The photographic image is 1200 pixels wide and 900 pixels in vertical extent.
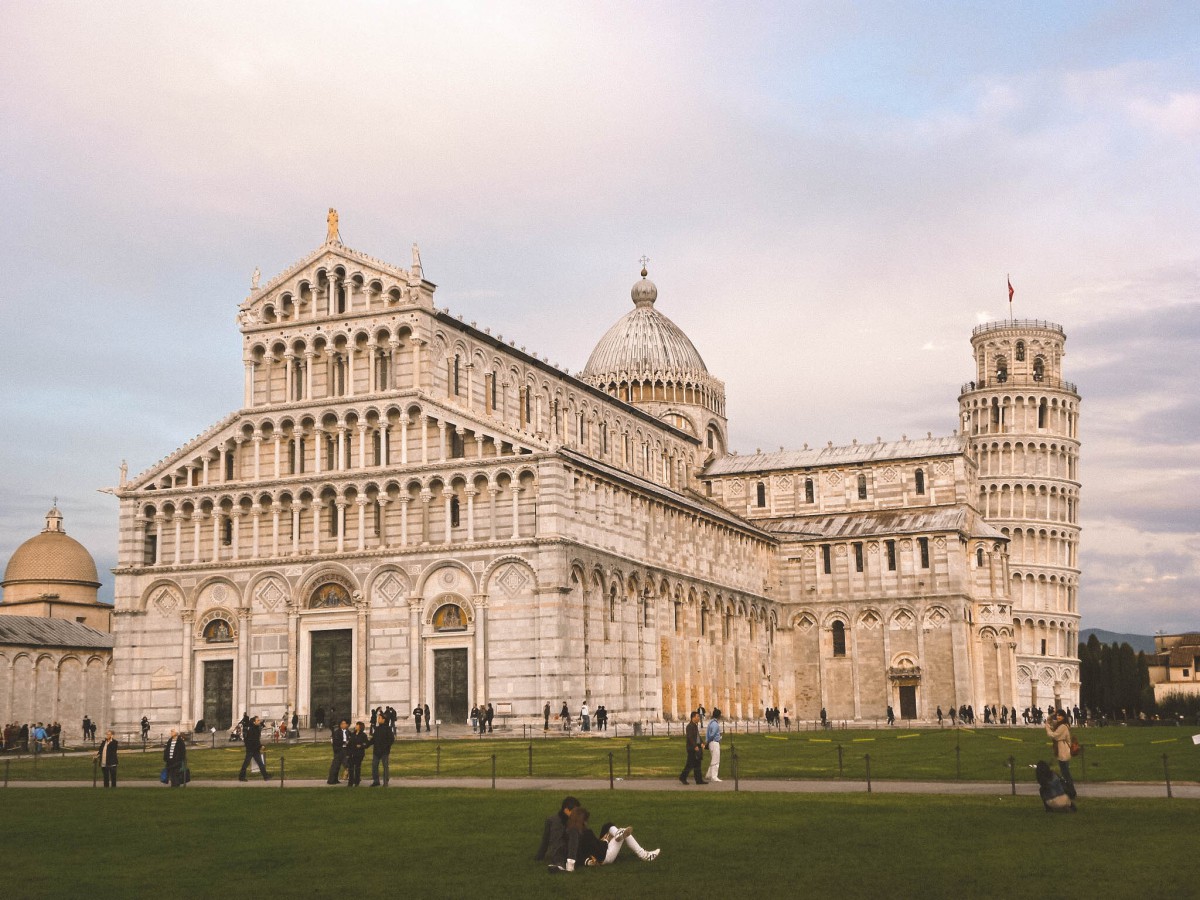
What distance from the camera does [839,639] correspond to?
3910 inches

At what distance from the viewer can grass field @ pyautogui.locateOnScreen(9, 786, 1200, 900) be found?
2036 cm

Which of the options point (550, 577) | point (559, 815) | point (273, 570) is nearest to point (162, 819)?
point (559, 815)

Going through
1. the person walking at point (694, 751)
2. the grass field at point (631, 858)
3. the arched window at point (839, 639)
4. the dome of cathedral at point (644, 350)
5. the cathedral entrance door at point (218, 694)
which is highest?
the dome of cathedral at point (644, 350)

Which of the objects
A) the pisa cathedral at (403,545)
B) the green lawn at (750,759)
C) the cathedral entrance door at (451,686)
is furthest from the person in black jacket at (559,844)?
the cathedral entrance door at (451,686)

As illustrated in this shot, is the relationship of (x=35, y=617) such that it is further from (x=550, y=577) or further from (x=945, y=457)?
(x=945, y=457)

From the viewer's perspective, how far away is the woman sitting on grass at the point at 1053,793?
26.9 meters

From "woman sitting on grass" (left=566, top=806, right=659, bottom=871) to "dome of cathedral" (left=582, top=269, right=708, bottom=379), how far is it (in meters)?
86.9

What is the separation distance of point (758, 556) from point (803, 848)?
75424mm

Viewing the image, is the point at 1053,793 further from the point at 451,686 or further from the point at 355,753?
the point at 451,686

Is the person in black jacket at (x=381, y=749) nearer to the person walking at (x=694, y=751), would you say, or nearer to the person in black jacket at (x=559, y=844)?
the person walking at (x=694, y=751)

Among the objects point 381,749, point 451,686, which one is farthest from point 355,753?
point 451,686

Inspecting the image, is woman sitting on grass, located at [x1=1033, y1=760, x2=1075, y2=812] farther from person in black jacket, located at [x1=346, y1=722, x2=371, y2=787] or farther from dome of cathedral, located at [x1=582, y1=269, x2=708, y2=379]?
dome of cathedral, located at [x1=582, y1=269, x2=708, y2=379]

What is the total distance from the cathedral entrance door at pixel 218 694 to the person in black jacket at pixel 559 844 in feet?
172

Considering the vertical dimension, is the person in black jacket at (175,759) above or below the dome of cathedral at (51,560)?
below
